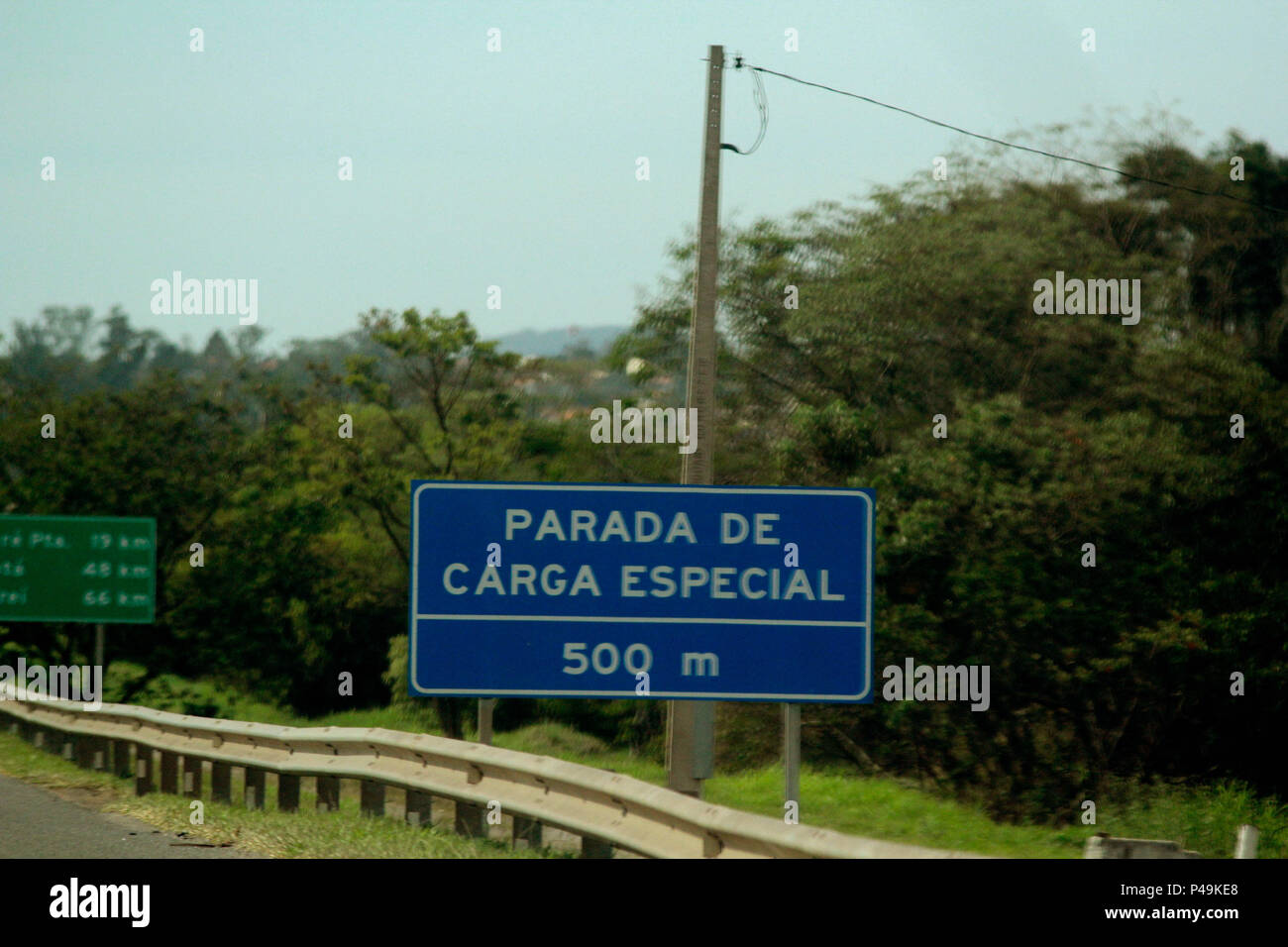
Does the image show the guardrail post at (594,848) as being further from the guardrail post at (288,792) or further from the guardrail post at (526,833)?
the guardrail post at (288,792)

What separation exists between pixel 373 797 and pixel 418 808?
77 centimetres

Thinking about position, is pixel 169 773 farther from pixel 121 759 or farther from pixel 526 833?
pixel 526 833

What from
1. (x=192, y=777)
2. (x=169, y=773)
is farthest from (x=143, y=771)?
(x=192, y=777)

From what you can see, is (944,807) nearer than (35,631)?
Yes

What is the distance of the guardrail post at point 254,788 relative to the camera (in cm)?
1284

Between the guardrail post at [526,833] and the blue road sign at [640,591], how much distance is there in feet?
2.78

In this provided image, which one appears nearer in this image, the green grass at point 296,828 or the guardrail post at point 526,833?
the green grass at point 296,828

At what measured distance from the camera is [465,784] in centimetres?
977

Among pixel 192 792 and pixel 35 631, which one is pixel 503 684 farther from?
pixel 35 631

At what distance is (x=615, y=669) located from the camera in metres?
9.72

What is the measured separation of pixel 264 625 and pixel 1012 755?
845 inches

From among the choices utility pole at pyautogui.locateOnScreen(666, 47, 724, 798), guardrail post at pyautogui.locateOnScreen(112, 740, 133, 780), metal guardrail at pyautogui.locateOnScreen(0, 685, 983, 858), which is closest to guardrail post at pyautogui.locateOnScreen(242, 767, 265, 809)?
metal guardrail at pyautogui.locateOnScreen(0, 685, 983, 858)

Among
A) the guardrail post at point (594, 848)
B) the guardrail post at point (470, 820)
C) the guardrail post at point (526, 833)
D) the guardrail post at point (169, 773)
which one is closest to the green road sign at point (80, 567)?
the guardrail post at point (169, 773)
